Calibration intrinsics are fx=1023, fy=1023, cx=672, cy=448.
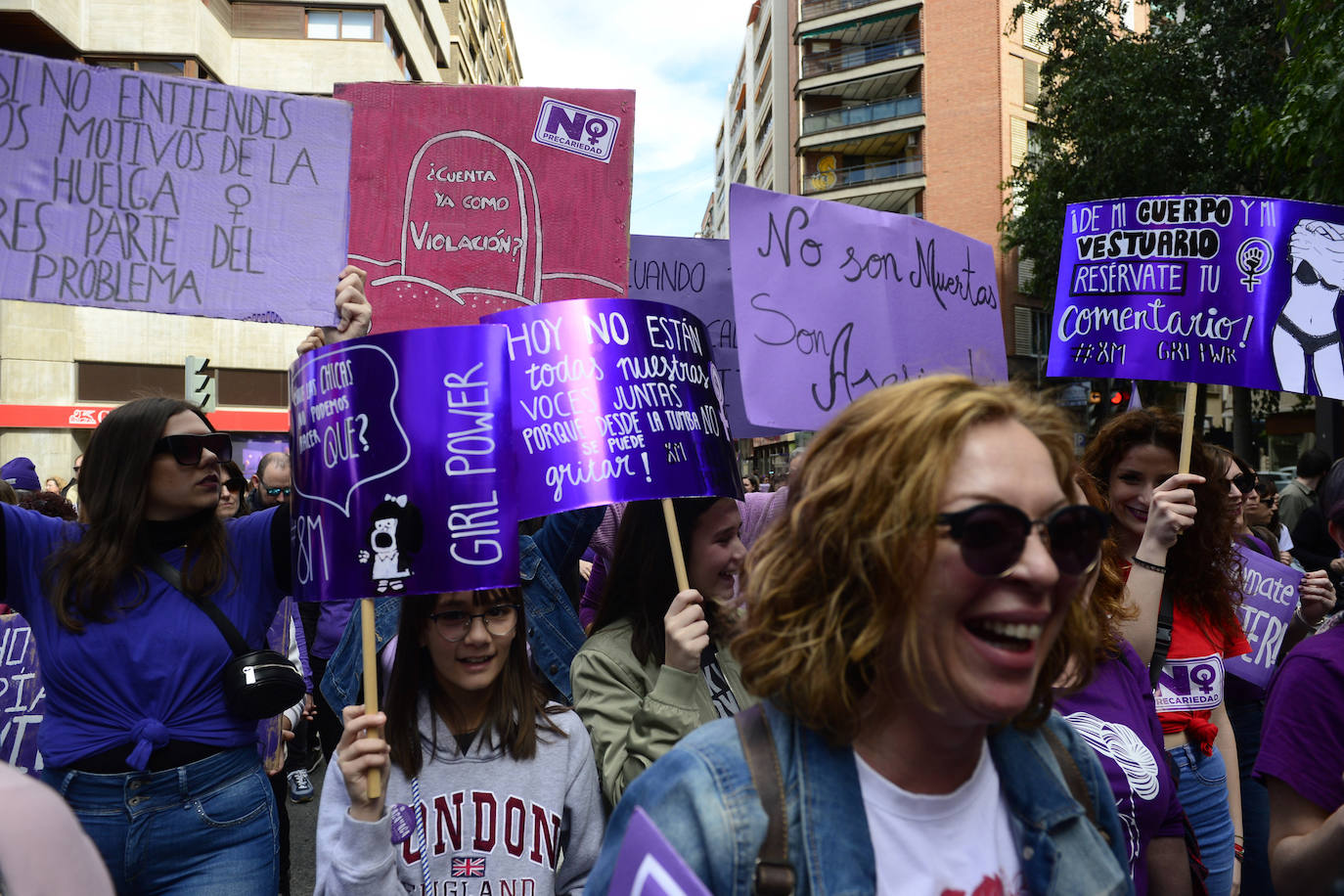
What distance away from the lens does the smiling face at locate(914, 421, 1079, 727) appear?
1.24 meters

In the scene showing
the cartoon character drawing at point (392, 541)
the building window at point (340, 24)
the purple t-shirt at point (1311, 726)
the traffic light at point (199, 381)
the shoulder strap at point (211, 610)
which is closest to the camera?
the purple t-shirt at point (1311, 726)

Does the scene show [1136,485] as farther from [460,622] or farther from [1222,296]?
[460,622]

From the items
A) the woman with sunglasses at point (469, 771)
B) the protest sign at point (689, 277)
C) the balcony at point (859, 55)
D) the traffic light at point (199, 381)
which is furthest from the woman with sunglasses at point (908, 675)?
the balcony at point (859, 55)

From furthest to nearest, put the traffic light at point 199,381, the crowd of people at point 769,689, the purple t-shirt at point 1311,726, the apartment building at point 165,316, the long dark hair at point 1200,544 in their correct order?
the apartment building at point 165,316 → the traffic light at point 199,381 → the long dark hair at point 1200,544 → the purple t-shirt at point 1311,726 → the crowd of people at point 769,689

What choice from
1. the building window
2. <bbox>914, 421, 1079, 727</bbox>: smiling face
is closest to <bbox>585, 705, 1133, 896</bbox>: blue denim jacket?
<bbox>914, 421, 1079, 727</bbox>: smiling face

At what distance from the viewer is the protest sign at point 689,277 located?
A: 215 inches

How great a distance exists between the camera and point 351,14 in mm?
28828

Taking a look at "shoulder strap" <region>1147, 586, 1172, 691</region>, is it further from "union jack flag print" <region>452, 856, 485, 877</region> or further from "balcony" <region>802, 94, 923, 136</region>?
"balcony" <region>802, 94, 923, 136</region>

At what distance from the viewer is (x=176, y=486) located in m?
2.63

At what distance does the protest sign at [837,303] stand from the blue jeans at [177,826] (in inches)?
71.7

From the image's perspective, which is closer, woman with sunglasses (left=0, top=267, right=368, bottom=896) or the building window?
woman with sunglasses (left=0, top=267, right=368, bottom=896)

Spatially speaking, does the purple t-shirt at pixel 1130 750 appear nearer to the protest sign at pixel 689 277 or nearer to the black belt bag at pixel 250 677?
the black belt bag at pixel 250 677

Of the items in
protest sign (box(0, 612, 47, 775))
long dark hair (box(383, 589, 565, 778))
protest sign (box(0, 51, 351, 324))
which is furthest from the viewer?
protest sign (box(0, 612, 47, 775))

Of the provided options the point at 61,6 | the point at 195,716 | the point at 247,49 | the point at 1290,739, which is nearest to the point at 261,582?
the point at 195,716
